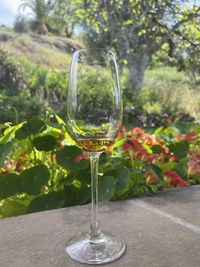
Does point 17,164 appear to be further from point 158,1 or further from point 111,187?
point 158,1

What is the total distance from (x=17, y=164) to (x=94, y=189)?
75 centimetres

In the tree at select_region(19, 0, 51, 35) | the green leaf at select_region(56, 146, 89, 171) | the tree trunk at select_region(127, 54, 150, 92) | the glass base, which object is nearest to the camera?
the glass base

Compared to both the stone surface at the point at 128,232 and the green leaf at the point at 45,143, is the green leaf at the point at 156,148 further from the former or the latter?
the green leaf at the point at 45,143

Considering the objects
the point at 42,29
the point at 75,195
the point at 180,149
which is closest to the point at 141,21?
the point at 180,149

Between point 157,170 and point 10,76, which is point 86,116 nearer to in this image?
point 157,170

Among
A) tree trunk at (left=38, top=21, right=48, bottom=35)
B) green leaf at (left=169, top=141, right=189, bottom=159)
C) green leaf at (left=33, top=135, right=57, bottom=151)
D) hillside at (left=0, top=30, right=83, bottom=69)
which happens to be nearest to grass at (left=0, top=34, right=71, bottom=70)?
hillside at (left=0, top=30, right=83, bottom=69)

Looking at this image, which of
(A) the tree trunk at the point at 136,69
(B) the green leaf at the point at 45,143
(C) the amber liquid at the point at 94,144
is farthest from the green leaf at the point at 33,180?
(A) the tree trunk at the point at 136,69

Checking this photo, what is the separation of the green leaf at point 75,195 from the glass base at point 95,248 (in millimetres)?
350

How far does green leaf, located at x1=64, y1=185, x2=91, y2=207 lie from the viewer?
4.26ft

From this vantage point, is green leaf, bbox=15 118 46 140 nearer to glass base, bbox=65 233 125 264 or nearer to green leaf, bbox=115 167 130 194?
green leaf, bbox=115 167 130 194

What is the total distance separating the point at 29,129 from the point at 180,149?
0.67 meters

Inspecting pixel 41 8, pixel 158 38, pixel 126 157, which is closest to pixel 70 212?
pixel 126 157

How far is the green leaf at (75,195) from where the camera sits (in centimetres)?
130

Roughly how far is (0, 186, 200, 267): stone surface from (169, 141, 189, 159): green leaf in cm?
36
